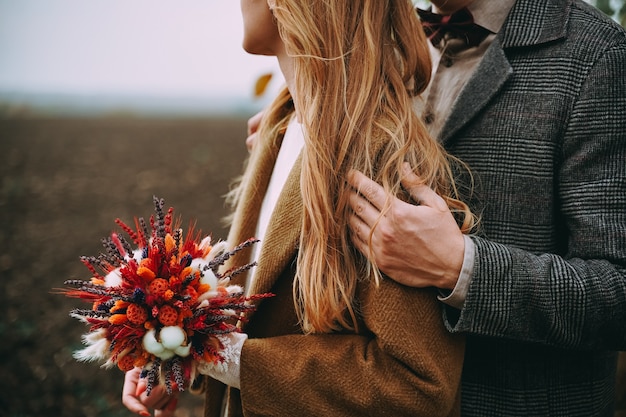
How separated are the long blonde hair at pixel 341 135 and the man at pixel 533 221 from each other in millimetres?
75

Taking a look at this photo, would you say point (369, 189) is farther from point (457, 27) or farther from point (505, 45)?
point (457, 27)

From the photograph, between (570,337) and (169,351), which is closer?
(169,351)

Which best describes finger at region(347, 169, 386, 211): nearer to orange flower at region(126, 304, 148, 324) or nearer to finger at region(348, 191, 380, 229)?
finger at region(348, 191, 380, 229)

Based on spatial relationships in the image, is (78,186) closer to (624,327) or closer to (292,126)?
(292,126)

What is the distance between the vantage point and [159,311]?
4.65ft

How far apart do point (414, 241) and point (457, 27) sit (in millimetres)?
931

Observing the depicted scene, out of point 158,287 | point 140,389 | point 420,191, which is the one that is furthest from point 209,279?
point 140,389

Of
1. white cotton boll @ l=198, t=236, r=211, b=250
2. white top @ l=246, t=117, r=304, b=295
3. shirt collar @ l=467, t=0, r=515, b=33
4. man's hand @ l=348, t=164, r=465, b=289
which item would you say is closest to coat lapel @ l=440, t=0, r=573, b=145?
shirt collar @ l=467, t=0, r=515, b=33

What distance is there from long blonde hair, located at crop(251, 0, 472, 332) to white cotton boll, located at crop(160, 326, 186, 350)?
370 mm

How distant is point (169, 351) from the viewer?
144 centimetres

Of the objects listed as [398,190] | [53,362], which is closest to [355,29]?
[398,190]

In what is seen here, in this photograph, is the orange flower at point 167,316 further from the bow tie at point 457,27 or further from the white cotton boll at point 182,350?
the bow tie at point 457,27

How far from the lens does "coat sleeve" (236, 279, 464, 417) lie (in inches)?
58.4

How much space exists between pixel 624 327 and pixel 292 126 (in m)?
1.31
